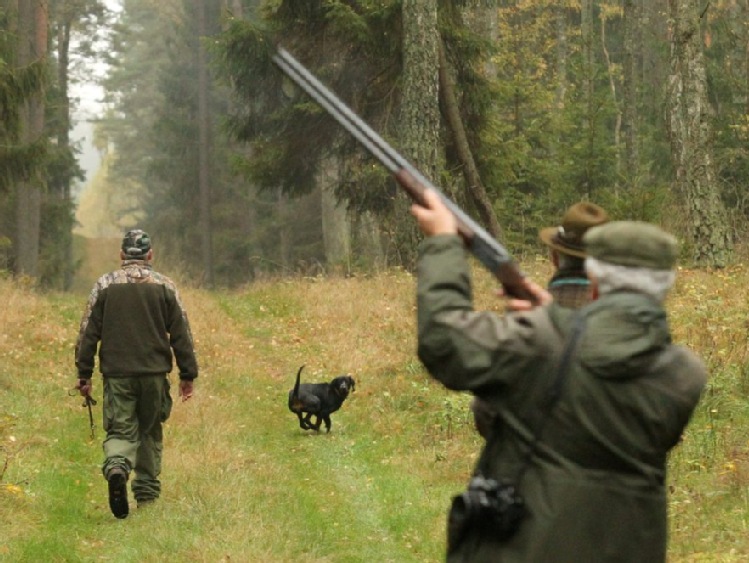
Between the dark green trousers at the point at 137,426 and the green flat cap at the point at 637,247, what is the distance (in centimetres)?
618

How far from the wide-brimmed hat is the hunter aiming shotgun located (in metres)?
0.32

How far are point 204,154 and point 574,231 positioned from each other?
4082 cm

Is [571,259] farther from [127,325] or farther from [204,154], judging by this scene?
[204,154]

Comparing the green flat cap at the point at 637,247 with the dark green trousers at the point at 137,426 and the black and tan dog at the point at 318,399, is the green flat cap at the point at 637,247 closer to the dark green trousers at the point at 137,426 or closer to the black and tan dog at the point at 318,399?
the dark green trousers at the point at 137,426

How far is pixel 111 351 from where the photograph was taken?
8875 mm

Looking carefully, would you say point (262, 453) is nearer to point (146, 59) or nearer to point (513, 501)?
point (513, 501)

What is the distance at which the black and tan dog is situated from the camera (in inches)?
470

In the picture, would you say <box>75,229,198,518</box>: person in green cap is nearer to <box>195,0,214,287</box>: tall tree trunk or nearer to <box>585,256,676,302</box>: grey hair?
<box>585,256,676,302</box>: grey hair

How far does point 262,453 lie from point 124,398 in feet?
8.73

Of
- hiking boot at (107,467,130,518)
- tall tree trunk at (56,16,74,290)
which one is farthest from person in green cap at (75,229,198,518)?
tall tree trunk at (56,16,74,290)

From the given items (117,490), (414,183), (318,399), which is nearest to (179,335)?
(117,490)

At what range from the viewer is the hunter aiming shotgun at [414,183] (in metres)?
3.55

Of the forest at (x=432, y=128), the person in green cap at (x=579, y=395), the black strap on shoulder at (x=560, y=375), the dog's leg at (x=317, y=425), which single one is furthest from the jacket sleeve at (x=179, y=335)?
the forest at (x=432, y=128)

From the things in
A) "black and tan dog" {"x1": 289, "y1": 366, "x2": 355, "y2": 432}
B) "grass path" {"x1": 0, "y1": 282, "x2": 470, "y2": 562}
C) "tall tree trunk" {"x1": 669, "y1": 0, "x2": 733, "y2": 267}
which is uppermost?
"tall tree trunk" {"x1": 669, "y1": 0, "x2": 733, "y2": 267}
